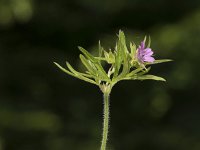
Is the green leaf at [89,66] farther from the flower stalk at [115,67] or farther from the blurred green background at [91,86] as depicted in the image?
the blurred green background at [91,86]

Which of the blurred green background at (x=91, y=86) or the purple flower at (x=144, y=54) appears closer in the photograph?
the purple flower at (x=144, y=54)

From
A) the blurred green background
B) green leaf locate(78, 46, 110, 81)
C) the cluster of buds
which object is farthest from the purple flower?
the blurred green background

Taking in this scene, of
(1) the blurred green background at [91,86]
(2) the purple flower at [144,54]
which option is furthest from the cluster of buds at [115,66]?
(1) the blurred green background at [91,86]

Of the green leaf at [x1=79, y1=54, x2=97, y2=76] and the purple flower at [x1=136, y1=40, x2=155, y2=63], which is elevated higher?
the purple flower at [x1=136, y1=40, x2=155, y2=63]

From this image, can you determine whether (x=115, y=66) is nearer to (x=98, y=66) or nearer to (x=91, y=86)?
(x=98, y=66)

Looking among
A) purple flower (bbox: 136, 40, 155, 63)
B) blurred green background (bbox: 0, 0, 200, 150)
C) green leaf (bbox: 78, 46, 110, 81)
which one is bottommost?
green leaf (bbox: 78, 46, 110, 81)

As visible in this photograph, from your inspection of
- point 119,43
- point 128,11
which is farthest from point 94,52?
point 119,43

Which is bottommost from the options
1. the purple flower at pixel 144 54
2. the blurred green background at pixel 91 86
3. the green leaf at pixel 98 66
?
the green leaf at pixel 98 66

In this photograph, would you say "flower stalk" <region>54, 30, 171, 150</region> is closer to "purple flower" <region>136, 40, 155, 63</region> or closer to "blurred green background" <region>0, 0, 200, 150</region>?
"purple flower" <region>136, 40, 155, 63</region>

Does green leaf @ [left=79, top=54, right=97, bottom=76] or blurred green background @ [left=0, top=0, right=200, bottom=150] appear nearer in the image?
green leaf @ [left=79, top=54, right=97, bottom=76]

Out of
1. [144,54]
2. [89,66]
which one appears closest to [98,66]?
[89,66]
